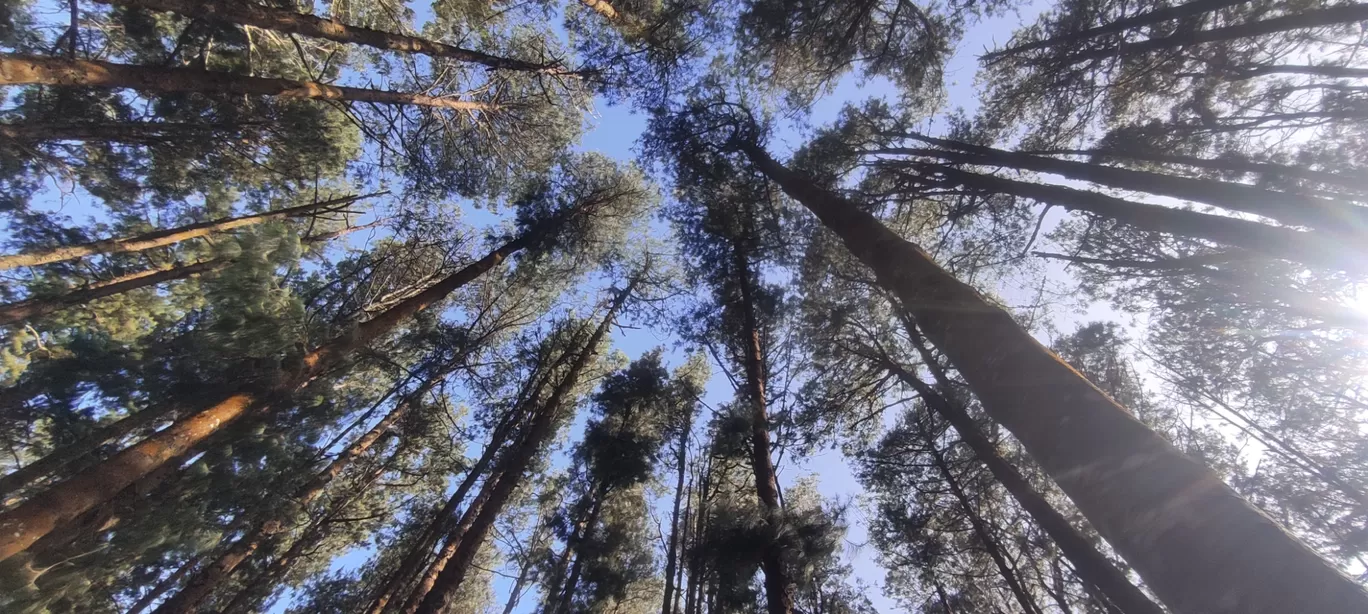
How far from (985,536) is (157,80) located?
13.4 meters

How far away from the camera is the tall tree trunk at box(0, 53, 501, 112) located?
15.7 ft

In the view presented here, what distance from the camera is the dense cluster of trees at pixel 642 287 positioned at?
5.84m

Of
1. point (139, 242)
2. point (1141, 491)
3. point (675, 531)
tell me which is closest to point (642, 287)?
point (675, 531)

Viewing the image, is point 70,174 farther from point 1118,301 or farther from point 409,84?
point 1118,301

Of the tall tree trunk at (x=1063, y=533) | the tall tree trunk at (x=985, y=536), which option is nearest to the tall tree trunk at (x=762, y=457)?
the tall tree trunk at (x=1063, y=533)

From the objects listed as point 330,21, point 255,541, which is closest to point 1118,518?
point 330,21

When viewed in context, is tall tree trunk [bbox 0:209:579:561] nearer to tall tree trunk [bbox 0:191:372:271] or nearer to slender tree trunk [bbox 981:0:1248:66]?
tall tree trunk [bbox 0:191:372:271]

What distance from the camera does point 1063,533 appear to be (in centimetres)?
689

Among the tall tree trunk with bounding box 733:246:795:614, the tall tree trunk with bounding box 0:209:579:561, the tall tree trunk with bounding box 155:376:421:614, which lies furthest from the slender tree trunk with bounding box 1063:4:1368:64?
the tall tree trunk with bounding box 155:376:421:614

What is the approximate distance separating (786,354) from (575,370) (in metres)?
4.72

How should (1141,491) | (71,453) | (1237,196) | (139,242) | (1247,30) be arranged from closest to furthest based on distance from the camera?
(1141,491)
(1237,196)
(1247,30)
(71,453)
(139,242)

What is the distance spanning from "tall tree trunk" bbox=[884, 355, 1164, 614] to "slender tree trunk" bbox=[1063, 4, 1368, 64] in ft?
19.7

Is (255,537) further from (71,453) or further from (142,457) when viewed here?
(142,457)

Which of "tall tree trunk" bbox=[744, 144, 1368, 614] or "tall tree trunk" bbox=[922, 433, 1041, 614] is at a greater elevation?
"tall tree trunk" bbox=[922, 433, 1041, 614]
